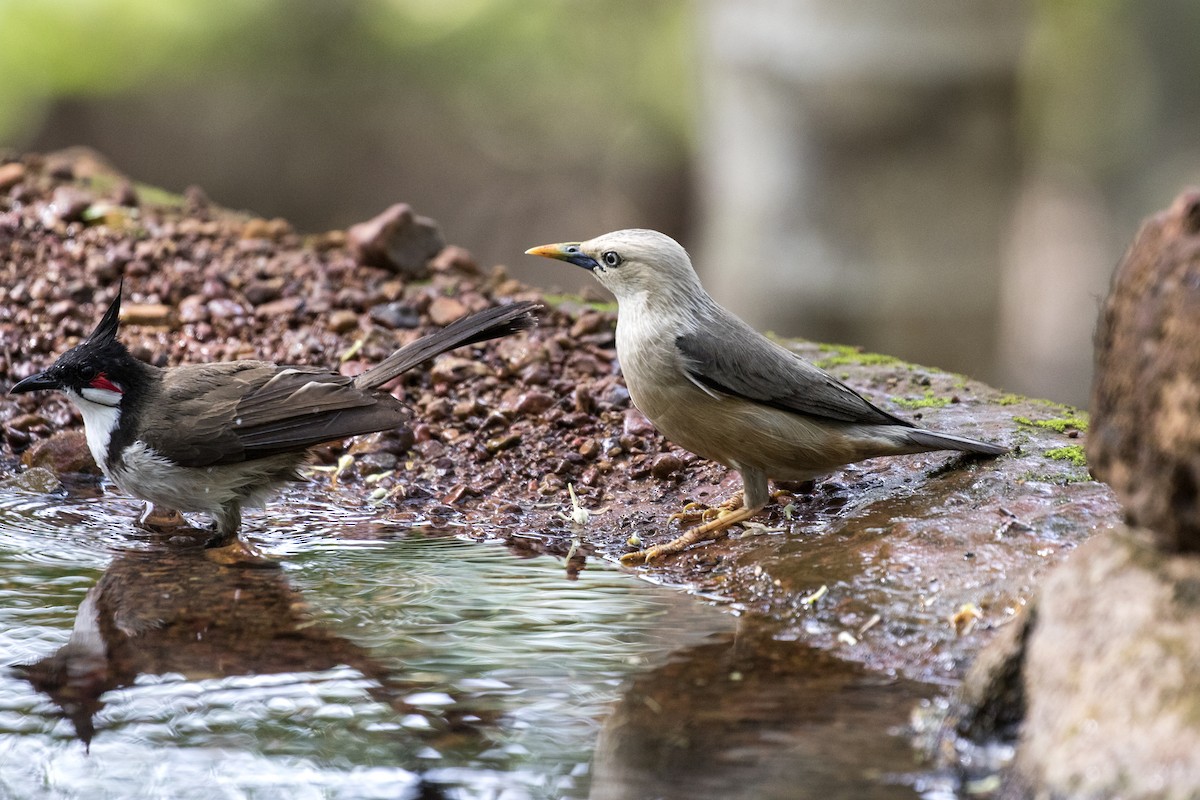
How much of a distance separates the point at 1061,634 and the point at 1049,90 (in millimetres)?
14016

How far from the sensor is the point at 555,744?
3369 mm

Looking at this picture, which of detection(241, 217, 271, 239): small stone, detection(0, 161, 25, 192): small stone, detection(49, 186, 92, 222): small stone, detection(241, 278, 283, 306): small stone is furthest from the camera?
detection(0, 161, 25, 192): small stone

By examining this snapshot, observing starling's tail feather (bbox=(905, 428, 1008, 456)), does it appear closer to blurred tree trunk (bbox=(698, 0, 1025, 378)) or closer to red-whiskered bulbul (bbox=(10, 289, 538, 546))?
red-whiskered bulbul (bbox=(10, 289, 538, 546))

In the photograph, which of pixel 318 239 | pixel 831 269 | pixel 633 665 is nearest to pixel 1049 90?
pixel 831 269

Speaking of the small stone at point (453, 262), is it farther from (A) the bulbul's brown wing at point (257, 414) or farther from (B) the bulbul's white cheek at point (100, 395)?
(B) the bulbul's white cheek at point (100, 395)

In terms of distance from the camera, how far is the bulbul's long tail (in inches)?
214

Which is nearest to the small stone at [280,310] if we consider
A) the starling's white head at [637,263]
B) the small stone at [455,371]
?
the small stone at [455,371]

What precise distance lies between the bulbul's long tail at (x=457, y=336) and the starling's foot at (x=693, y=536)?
114 centimetres

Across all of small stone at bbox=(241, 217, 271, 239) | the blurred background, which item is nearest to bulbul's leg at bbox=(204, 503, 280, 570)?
small stone at bbox=(241, 217, 271, 239)

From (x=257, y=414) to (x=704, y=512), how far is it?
1.89 metres

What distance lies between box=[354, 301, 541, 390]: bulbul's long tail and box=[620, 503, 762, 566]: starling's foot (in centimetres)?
114

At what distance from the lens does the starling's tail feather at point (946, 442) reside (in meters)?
4.80

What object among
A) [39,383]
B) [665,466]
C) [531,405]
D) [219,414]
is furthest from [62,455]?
[665,466]

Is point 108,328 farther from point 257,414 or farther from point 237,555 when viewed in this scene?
point 237,555
